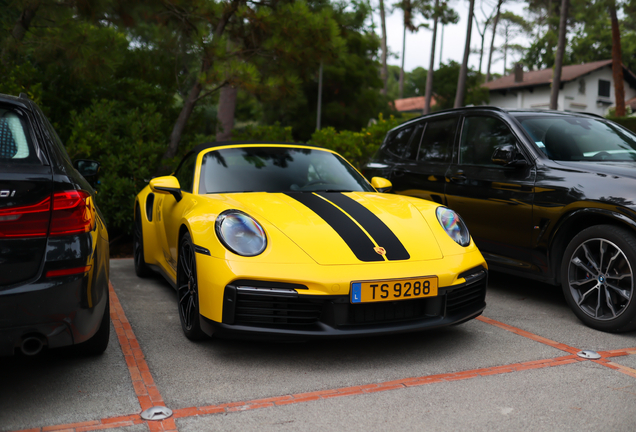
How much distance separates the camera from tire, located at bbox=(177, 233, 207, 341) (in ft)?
11.4

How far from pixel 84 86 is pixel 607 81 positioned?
45.0 metres

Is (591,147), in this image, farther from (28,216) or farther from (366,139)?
(366,139)

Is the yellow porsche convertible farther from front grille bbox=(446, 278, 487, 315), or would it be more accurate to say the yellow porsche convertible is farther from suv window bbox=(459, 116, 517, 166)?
suv window bbox=(459, 116, 517, 166)

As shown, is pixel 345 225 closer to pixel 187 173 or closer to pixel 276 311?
pixel 276 311

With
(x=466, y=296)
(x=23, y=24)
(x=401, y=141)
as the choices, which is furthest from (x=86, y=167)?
(x=23, y=24)

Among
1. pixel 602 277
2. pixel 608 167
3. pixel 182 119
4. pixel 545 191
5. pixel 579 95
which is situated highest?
pixel 579 95

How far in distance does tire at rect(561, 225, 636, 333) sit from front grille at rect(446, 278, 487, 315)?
843mm

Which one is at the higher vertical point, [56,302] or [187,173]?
[187,173]

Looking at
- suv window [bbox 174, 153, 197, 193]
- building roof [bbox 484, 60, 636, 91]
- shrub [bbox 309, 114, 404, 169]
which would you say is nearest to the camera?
suv window [bbox 174, 153, 197, 193]

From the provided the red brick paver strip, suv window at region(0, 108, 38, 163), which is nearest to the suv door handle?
the red brick paver strip

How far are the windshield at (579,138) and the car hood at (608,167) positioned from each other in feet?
0.63

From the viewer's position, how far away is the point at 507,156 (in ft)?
14.6

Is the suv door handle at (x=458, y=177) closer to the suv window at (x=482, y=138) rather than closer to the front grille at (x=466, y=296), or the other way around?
the suv window at (x=482, y=138)

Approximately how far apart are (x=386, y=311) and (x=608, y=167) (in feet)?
6.57
